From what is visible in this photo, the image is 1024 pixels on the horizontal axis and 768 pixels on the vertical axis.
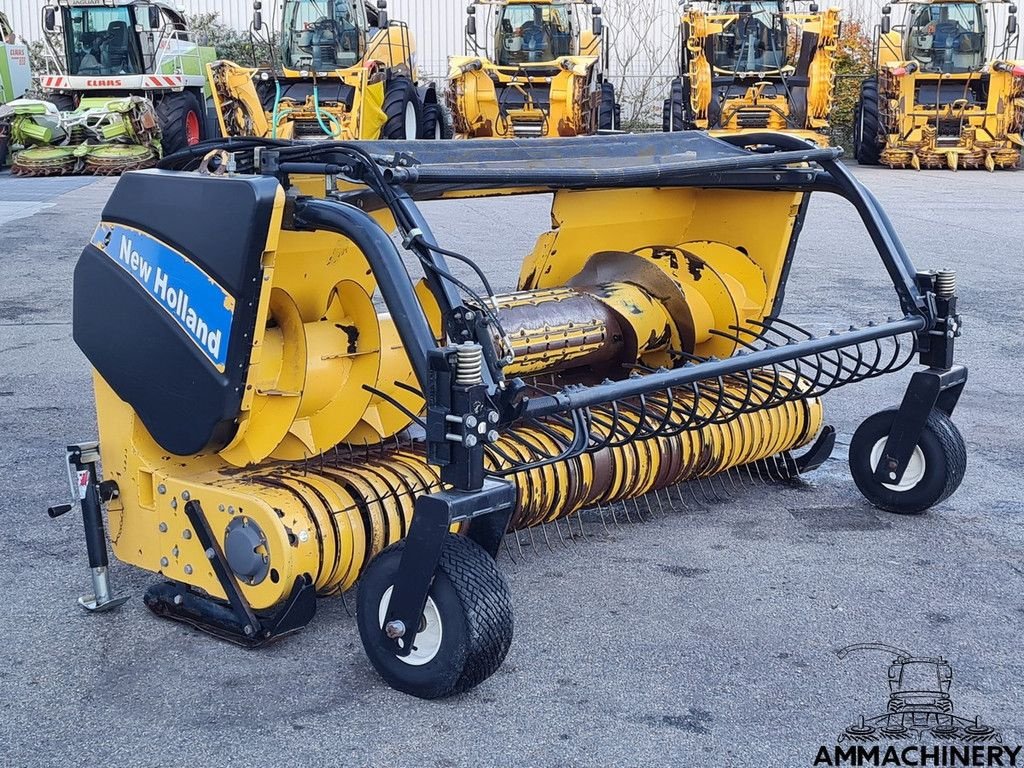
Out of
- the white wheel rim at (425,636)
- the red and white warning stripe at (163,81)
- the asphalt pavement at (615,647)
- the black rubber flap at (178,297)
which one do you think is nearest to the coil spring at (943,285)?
the asphalt pavement at (615,647)

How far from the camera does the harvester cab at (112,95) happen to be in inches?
666

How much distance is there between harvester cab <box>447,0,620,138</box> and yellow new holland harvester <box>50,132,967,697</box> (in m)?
12.1

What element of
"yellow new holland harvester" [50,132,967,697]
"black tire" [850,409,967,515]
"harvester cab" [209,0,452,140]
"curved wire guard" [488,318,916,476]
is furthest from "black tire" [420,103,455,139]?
"black tire" [850,409,967,515]

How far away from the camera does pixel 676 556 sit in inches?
156

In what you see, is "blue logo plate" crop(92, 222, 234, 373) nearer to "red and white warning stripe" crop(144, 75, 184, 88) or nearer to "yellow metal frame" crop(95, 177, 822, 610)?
"yellow metal frame" crop(95, 177, 822, 610)

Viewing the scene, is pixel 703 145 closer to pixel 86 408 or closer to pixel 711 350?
pixel 711 350

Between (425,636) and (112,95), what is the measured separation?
1816cm

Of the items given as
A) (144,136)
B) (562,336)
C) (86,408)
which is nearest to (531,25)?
(144,136)

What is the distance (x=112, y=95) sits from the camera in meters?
19.4

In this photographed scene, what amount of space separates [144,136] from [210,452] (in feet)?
49.0

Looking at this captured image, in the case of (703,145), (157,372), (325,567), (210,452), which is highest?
(703,145)

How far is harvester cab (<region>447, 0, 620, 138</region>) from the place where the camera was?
1756 centimetres

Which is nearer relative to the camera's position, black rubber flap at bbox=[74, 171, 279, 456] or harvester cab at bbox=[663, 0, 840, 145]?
black rubber flap at bbox=[74, 171, 279, 456]

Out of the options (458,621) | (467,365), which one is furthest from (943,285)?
(458,621)
